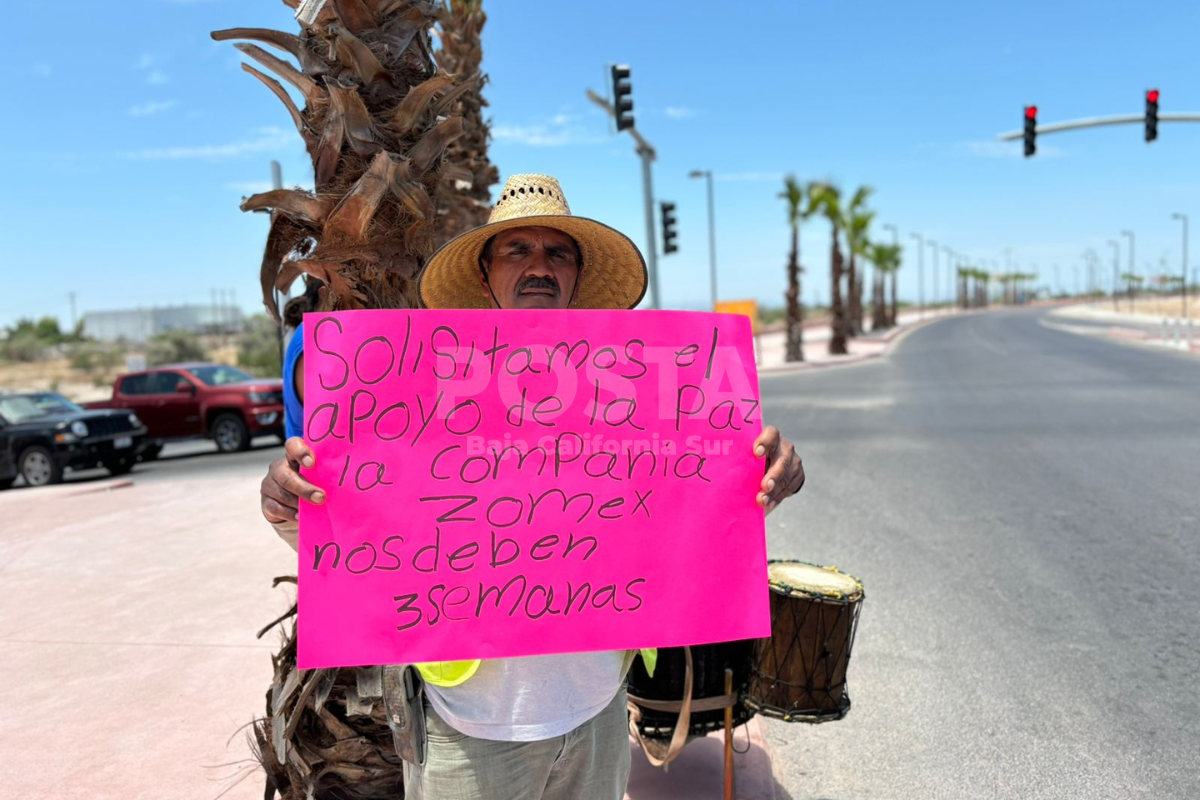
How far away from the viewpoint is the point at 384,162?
8.51 feet

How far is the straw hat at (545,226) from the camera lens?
203 cm

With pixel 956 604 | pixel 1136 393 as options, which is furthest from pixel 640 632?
pixel 1136 393

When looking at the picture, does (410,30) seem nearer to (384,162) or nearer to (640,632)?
(384,162)

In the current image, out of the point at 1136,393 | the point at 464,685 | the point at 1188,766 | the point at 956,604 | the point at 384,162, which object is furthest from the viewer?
the point at 1136,393

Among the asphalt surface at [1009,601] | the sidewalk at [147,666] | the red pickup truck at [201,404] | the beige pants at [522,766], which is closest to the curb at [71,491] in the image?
the asphalt surface at [1009,601]

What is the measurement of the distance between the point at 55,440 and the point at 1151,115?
76.1ft

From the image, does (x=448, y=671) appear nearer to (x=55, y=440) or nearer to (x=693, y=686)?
(x=693, y=686)

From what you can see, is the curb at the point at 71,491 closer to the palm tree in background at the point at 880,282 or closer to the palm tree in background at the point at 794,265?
the palm tree in background at the point at 794,265

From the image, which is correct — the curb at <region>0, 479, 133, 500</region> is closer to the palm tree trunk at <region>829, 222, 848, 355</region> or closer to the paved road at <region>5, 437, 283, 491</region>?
the paved road at <region>5, 437, 283, 491</region>

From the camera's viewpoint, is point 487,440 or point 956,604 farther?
point 956,604

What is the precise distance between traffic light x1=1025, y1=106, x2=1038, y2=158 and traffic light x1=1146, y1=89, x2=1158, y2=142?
2.35m

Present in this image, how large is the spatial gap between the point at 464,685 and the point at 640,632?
1.25 feet

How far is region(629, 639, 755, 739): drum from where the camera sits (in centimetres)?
300

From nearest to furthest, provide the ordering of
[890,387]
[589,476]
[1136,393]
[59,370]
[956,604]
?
1. [589,476]
2. [956,604]
3. [1136,393]
4. [890,387]
5. [59,370]
